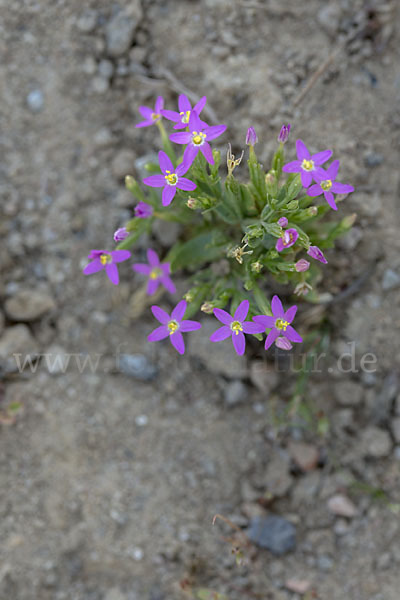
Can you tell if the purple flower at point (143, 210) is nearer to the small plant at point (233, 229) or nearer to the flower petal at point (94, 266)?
the small plant at point (233, 229)

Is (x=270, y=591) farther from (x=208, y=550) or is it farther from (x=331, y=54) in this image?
(x=331, y=54)

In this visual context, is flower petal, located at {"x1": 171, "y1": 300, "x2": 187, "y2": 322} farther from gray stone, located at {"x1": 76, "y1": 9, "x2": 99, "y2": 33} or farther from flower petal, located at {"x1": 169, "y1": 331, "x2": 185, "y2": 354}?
gray stone, located at {"x1": 76, "y1": 9, "x2": 99, "y2": 33}

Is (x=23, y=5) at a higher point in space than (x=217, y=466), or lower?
higher

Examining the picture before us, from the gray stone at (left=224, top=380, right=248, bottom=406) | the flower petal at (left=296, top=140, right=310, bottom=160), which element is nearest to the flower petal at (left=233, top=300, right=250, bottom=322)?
the flower petal at (left=296, top=140, right=310, bottom=160)

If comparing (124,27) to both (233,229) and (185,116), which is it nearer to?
(185,116)

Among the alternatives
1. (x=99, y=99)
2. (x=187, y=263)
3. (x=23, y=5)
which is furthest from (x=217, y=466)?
(x=23, y=5)

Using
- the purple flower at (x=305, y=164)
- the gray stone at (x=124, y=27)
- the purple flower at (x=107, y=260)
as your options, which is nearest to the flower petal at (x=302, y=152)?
the purple flower at (x=305, y=164)
